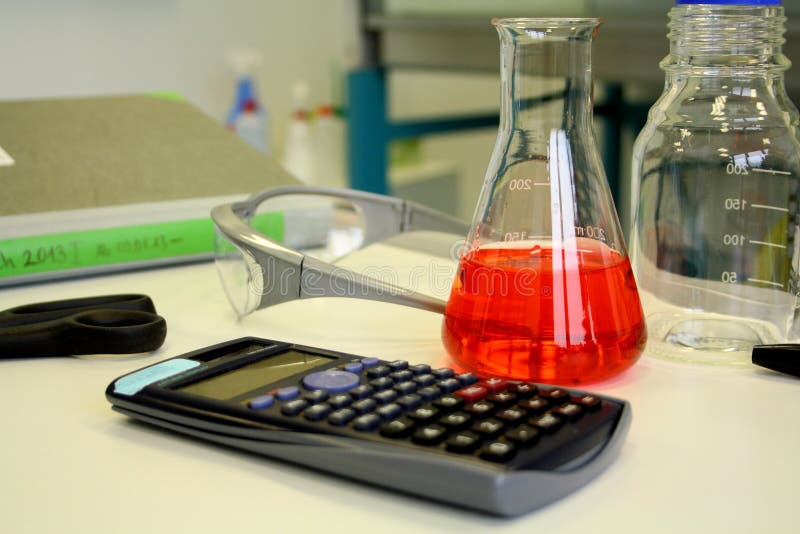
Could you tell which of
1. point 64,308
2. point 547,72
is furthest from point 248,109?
point 547,72

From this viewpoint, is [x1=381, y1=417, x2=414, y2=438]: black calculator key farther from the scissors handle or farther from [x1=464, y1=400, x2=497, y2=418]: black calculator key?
the scissors handle

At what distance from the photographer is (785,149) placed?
0.47 m

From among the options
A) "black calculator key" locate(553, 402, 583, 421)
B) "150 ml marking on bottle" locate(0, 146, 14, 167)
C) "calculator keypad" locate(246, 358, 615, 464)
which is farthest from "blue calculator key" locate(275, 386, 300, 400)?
"150 ml marking on bottle" locate(0, 146, 14, 167)

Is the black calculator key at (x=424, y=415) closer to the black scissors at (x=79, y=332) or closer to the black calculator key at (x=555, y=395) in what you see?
the black calculator key at (x=555, y=395)

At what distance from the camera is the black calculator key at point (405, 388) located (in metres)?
0.38

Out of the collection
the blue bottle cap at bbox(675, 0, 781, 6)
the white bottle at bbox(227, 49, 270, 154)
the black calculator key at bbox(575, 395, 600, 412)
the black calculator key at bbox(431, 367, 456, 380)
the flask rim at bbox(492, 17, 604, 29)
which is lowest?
the black calculator key at bbox(575, 395, 600, 412)

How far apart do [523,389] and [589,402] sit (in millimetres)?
28

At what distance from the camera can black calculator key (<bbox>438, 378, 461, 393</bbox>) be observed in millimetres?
378

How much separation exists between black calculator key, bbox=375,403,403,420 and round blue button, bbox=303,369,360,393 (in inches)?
1.2

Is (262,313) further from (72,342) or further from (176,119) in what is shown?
(176,119)

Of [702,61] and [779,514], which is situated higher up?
[702,61]

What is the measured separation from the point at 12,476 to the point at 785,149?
388 millimetres

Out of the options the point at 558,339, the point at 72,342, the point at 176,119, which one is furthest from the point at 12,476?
the point at 176,119

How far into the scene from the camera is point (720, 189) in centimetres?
48
